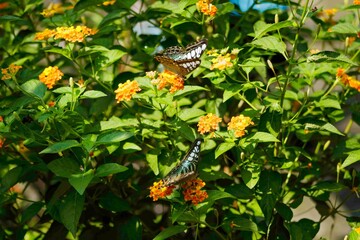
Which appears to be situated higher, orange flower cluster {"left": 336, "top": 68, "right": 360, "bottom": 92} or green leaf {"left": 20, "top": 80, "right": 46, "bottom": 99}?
green leaf {"left": 20, "top": 80, "right": 46, "bottom": 99}

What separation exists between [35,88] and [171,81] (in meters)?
0.47

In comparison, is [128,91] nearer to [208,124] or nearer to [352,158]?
[208,124]

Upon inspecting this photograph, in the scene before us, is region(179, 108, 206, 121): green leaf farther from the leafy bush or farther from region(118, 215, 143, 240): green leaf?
region(118, 215, 143, 240): green leaf

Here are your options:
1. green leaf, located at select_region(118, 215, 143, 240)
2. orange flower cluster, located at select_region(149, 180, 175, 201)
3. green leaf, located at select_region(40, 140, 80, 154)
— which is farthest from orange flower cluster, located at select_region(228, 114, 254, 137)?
green leaf, located at select_region(118, 215, 143, 240)

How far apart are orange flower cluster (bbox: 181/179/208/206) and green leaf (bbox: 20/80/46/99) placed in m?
0.58

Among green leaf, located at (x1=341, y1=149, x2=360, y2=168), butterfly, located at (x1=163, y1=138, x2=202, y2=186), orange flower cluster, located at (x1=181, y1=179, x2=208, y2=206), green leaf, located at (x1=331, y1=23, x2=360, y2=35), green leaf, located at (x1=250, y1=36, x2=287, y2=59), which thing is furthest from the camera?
green leaf, located at (x1=331, y1=23, x2=360, y2=35)

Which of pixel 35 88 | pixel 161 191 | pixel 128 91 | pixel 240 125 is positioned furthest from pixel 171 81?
pixel 35 88

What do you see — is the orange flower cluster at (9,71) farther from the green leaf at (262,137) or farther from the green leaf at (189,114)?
the green leaf at (262,137)

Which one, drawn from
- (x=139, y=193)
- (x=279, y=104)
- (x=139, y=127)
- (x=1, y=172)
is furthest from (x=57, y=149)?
(x=1, y=172)

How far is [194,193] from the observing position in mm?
1966

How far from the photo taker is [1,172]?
2969 millimetres

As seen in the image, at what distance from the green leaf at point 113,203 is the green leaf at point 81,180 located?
14.6 inches

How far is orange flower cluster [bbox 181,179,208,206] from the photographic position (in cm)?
196

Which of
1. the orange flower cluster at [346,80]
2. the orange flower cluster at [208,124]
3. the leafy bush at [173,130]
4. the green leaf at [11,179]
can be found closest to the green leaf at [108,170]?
the leafy bush at [173,130]
